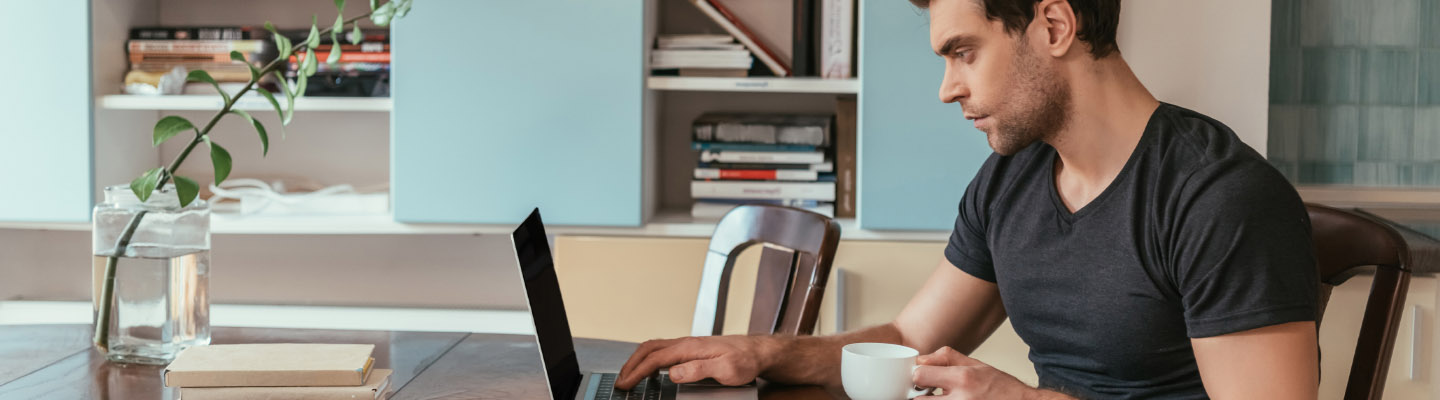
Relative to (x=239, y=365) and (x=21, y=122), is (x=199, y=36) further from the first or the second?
(x=239, y=365)

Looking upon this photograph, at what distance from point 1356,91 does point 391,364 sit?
180 cm

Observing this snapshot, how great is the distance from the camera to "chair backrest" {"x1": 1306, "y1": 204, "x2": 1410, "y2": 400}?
1.26 m

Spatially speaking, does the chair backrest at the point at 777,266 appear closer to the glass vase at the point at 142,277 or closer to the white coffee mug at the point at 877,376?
the white coffee mug at the point at 877,376

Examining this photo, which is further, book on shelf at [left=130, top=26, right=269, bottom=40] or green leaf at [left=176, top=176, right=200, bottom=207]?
book on shelf at [left=130, top=26, right=269, bottom=40]

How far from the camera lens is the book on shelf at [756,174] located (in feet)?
8.20

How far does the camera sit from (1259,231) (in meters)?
1.16

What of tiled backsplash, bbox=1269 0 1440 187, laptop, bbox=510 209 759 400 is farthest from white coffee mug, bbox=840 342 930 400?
tiled backsplash, bbox=1269 0 1440 187

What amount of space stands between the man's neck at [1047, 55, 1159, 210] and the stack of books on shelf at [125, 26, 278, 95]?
1890 millimetres

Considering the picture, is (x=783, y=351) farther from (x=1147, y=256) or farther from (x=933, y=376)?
(x=1147, y=256)

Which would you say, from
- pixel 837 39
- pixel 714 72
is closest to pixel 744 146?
pixel 714 72

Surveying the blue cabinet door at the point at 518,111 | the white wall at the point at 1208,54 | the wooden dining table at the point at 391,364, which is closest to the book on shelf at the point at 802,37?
the blue cabinet door at the point at 518,111

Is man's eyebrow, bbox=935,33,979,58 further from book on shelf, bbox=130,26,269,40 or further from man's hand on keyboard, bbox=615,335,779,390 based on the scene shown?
book on shelf, bbox=130,26,269,40

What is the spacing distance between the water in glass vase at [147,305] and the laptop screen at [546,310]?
0.50 meters

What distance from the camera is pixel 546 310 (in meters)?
1.22
